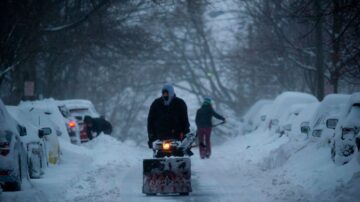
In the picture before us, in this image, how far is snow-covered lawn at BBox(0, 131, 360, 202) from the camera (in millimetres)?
13234

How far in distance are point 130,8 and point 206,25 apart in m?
20.7

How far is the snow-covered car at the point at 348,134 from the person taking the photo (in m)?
14.3

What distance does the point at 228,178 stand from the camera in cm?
1733

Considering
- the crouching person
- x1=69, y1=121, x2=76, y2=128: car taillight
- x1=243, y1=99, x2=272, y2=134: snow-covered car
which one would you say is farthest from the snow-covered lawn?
x1=243, y1=99, x2=272, y2=134: snow-covered car

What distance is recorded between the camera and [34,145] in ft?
53.4

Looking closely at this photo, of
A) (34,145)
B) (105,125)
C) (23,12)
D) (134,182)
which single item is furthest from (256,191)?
(105,125)

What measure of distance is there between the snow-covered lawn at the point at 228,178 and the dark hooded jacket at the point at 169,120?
1125 millimetres

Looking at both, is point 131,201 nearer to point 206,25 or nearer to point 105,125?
point 105,125

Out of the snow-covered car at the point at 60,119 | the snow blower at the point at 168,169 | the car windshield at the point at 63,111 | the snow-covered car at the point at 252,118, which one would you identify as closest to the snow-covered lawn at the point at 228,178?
the snow blower at the point at 168,169

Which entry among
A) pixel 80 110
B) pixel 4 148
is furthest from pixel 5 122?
pixel 80 110

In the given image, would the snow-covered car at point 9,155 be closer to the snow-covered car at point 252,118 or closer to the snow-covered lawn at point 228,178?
the snow-covered lawn at point 228,178

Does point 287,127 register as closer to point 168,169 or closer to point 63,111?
point 63,111

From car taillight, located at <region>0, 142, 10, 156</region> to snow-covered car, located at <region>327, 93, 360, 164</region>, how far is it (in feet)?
19.7

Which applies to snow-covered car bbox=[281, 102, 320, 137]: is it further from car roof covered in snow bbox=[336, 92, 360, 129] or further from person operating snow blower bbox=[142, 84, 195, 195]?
person operating snow blower bbox=[142, 84, 195, 195]
